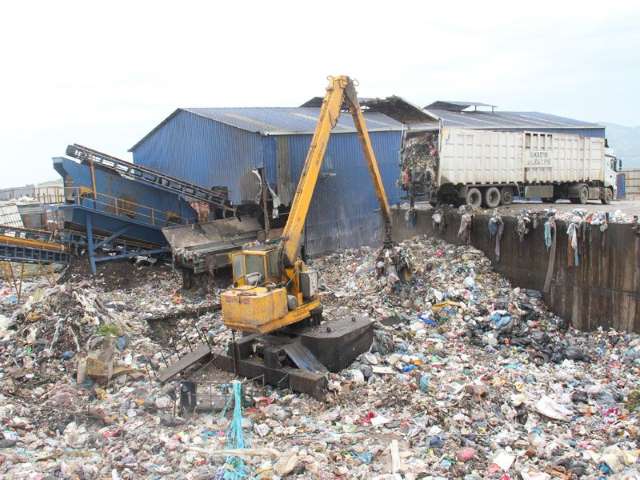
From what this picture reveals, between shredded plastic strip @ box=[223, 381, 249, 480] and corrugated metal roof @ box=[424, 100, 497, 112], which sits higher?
corrugated metal roof @ box=[424, 100, 497, 112]

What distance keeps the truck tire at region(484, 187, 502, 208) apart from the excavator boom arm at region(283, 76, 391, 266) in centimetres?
445

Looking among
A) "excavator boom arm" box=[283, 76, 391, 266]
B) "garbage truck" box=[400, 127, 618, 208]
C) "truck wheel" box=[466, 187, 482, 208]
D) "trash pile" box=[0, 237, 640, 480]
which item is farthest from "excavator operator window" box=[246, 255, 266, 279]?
"truck wheel" box=[466, 187, 482, 208]

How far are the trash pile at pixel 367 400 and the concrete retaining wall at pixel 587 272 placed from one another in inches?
13.2

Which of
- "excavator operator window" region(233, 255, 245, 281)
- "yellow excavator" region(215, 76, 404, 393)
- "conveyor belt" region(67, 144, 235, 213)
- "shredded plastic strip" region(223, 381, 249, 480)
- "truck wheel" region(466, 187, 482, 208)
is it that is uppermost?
"conveyor belt" region(67, 144, 235, 213)

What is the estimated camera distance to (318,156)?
10289 millimetres

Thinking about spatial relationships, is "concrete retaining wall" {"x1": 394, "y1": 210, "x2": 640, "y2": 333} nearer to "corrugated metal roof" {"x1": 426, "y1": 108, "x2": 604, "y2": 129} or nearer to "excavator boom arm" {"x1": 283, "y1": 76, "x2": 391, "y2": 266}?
"excavator boom arm" {"x1": 283, "y1": 76, "x2": 391, "y2": 266}

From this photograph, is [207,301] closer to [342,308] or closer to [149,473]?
[342,308]

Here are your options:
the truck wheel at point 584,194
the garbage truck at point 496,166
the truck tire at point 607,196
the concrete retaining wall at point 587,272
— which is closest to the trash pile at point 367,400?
the concrete retaining wall at point 587,272

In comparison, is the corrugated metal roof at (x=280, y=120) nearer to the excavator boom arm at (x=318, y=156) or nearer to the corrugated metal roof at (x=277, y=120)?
the corrugated metal roof at (x=277, y=120)

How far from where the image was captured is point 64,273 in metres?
16.7

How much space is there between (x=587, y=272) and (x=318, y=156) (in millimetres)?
6268

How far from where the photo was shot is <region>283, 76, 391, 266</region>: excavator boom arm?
9414 millimetres

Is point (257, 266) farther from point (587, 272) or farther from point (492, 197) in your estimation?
point (492, 197)

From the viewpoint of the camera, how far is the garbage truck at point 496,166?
47.9 feet
